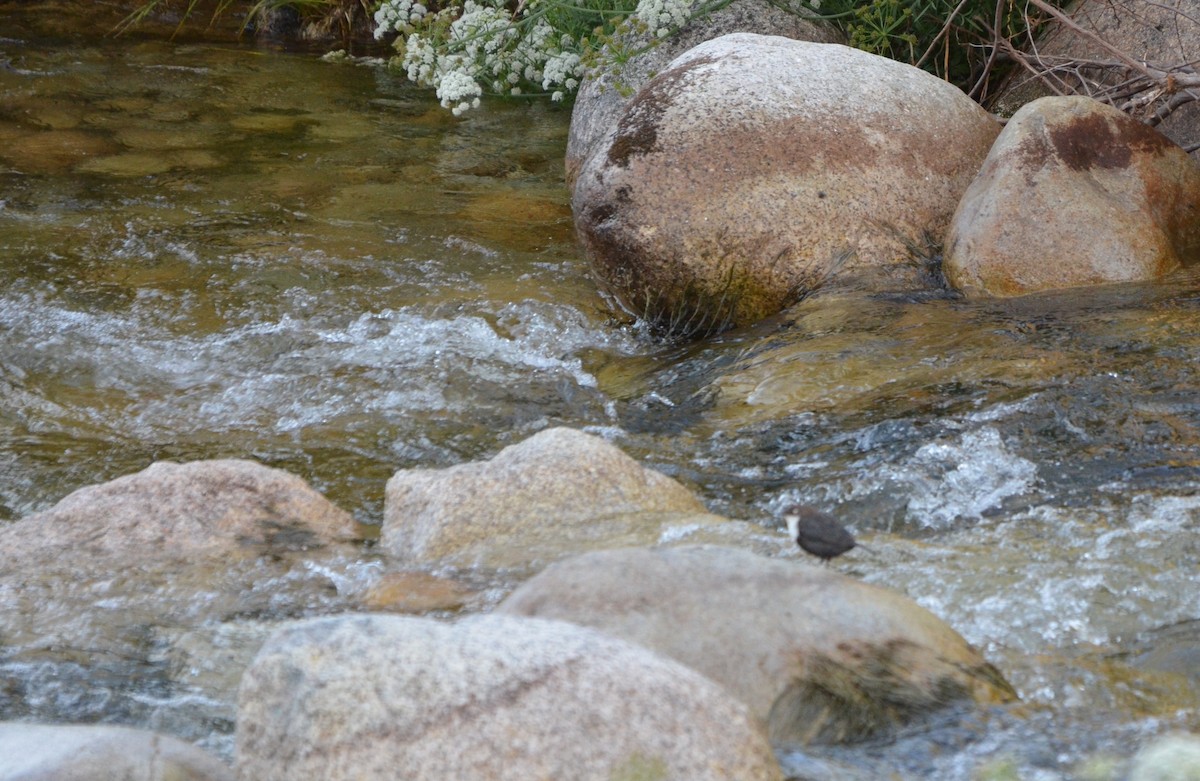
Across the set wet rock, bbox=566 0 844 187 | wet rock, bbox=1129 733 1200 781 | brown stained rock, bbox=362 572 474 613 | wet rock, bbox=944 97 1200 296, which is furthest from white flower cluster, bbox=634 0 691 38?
wet rock, bbox=1129 733 1200 781

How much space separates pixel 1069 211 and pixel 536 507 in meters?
2.91

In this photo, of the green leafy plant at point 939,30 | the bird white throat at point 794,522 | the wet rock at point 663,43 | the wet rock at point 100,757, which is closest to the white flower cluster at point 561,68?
the wet rock at point 663,43

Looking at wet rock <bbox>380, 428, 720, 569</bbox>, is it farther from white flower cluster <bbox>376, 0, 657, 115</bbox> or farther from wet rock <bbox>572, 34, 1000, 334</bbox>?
white flower cluster <bbox>376, 0, 657, 115</bbox>

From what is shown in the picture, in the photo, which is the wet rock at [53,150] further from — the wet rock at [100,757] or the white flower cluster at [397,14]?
the wet rock at [100,757]

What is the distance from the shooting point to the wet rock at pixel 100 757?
7.88 ft

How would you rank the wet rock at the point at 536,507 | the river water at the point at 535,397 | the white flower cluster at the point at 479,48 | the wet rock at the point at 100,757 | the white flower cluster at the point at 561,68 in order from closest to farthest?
the wet rock at the point at 100,757 → the river water at the point at 535,397 → the wet rock at the point at 536,507 → the white flower cluster at the point at 479,48 → the white flower cluster at the point at 561,68

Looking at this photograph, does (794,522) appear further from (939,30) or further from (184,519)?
(939,30)

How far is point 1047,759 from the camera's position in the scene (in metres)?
2.61

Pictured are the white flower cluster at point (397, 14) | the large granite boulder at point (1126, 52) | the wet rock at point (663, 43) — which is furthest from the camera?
the white flower cluster at point (397, 14)

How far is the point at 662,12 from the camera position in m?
7.43

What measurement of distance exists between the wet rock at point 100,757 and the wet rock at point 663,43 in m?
5.47

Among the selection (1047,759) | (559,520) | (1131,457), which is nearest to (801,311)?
(1131,457)

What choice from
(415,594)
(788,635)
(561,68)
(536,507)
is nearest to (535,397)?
(536,507)

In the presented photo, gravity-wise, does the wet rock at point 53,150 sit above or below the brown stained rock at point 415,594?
below
